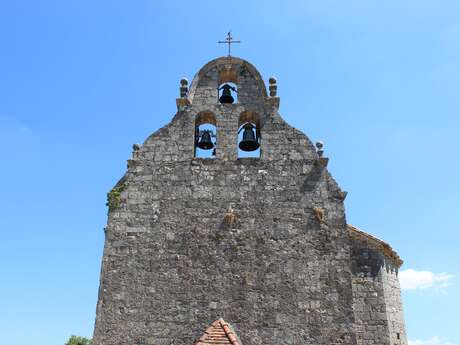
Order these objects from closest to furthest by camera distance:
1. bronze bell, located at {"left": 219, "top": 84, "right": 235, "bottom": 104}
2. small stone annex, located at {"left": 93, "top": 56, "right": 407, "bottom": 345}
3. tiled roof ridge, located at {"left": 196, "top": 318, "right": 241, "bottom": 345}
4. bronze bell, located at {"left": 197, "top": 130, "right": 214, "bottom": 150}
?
tiled roof ridge, located at {"left": 196, "top": 318, "right": 241, "bottom": 345} < small stone annex, located at {"left": 93, "top": 56, "right": 407, "bottom": 345} < bronze bell, located at {"left": 197, "top": 130, "right": 214, "bottom": 150} < bronze bell, located at {"left": 219, "top": 84, "right": 235, "bottom": 104}

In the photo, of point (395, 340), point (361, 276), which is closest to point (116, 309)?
point (361, 276)

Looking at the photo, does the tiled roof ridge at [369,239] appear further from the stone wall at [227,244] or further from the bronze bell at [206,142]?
the bronze bell at [206,142]

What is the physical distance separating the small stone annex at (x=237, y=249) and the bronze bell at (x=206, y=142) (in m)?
0.03

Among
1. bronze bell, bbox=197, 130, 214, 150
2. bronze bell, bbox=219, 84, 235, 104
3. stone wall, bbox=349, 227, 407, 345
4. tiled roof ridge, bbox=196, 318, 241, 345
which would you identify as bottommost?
tiled roof ridge, bbox=196, 318, 241, 345

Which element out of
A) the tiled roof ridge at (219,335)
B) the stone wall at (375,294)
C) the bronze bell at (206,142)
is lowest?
the tiled roof ridge at (219,335)

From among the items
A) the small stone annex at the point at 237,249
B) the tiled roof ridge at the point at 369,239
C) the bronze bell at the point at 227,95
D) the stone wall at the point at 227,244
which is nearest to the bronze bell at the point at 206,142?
the small stone annex at the point at 237,249

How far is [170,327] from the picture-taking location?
10.2 m

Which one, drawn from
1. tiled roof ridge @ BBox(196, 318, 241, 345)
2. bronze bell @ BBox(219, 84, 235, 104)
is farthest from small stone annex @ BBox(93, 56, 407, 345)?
bronze bell @ BBox(219, 84, 235, 104)

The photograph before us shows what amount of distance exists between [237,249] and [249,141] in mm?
2984

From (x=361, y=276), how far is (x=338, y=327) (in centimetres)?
143

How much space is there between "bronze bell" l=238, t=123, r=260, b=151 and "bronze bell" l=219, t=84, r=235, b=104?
3.19 ft

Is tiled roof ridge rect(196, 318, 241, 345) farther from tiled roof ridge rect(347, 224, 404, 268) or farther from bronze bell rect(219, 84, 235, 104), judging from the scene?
bronze bell rect(219, 84, 235, 104)

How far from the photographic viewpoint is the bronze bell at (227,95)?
42.1 ft

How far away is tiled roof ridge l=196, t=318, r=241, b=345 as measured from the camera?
9.22m
